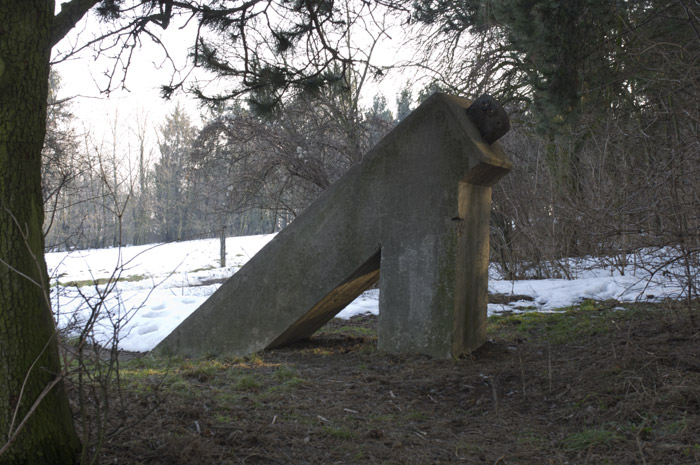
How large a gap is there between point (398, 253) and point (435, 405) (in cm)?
160

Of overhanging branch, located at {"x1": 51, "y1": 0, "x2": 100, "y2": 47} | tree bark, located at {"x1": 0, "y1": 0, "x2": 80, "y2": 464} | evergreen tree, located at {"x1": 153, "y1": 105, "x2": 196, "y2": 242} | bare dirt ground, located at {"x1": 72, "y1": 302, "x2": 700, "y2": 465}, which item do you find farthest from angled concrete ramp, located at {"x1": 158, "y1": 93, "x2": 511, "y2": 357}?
evergreen tree, located at {"x1": 153, "y1": 105, "x2": 196, "y2": 242}

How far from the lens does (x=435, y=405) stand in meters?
3.91

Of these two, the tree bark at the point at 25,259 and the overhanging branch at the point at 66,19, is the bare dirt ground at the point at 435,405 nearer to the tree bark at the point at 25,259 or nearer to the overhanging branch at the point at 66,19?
the tree bark at the point at 25,259

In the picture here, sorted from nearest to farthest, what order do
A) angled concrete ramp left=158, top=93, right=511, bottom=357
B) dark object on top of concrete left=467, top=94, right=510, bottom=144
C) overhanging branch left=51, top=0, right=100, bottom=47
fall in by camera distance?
overhanging branch left=51, top=0, right=100, bottom=47
angled concrete ramp left=158, top=93, right=511, bottom=357
dark object on top of concrete left=467, top=94, right=510, bottom=144

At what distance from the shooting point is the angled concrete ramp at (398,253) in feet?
16.2

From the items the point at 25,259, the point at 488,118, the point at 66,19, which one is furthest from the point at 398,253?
the point at 25,259

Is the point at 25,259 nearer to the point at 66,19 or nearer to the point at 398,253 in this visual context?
the point at 66,19

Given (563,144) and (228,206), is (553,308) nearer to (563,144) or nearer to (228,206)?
(563,144)

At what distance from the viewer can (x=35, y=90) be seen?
242cm

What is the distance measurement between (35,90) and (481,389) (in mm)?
3434

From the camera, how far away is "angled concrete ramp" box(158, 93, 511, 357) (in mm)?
4938

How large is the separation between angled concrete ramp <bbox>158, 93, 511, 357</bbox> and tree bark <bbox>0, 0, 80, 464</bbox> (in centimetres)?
314

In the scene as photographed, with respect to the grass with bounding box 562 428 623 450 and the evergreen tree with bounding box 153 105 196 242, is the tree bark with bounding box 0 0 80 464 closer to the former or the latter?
the grass with bounding box 562 428 623 450

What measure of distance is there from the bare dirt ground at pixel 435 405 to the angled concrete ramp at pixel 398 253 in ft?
0.96
